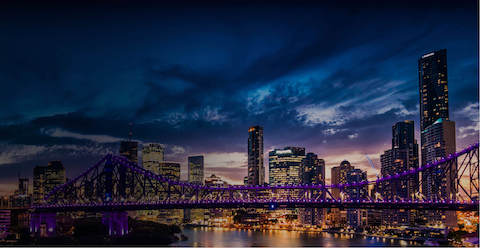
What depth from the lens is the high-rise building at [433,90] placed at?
137 meters

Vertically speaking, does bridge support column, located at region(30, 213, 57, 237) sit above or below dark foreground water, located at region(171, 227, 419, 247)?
above

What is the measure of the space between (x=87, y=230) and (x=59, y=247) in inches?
366

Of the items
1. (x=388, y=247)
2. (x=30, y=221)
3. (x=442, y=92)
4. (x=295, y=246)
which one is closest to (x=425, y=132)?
(x=442, y=92)

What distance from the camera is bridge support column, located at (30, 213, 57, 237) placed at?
57891mm

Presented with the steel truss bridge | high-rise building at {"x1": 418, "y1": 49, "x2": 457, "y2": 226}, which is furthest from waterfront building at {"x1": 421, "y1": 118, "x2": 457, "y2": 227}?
the steel truss bridge

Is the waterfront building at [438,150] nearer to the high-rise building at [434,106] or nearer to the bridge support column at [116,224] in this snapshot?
the high-rise building at [434,106]

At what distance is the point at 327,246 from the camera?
202 feet

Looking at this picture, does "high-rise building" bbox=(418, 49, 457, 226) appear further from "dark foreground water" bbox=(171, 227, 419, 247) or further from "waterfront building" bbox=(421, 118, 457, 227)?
"dark foreground water" bbox=(171, 227, 419, 247)

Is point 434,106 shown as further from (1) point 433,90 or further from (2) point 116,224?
(2) point 116,224

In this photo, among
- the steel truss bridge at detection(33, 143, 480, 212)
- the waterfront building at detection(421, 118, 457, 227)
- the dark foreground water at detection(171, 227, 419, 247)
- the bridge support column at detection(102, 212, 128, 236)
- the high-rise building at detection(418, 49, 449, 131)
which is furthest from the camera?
the high-rise building at detection(418, 49, 449, 131)

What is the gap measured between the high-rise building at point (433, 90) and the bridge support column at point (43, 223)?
105841mm

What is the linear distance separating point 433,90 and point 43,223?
113230mm

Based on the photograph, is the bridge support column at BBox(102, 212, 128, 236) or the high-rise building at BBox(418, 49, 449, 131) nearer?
the bridge support column at BBox(102, 212, 128, 236)

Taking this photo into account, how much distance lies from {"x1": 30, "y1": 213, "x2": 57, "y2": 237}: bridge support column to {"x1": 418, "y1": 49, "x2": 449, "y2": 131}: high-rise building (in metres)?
106
